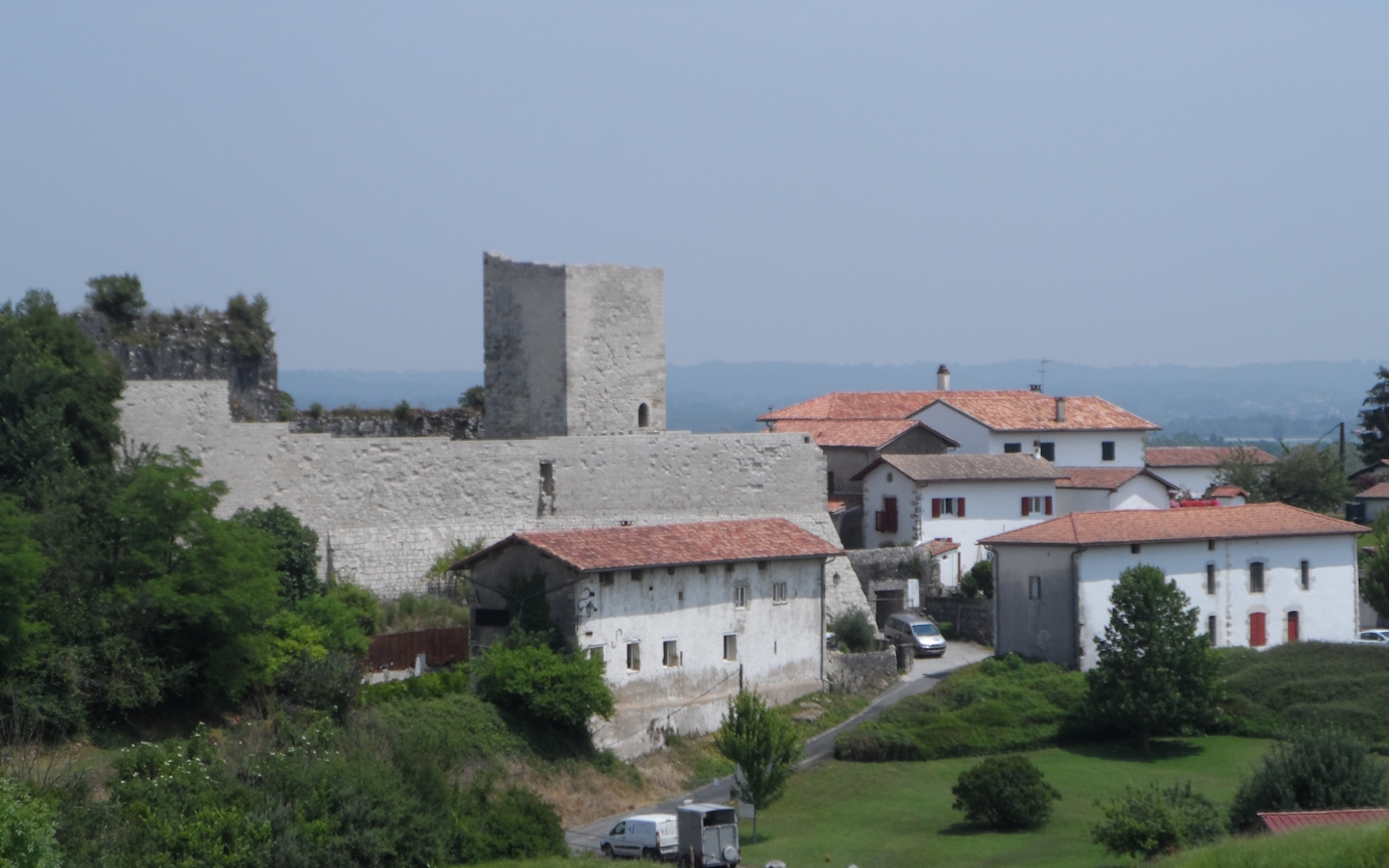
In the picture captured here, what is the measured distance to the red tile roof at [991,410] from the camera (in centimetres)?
6109

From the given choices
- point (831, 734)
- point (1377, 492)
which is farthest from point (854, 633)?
point (1377, 492)

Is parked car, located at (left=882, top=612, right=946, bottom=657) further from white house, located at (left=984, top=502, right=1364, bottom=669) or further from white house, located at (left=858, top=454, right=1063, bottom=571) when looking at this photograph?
white house, located at (left=858, top=454, right=1063, bottom=571)

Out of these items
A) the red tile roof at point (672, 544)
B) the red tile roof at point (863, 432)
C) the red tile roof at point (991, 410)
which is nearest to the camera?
the red tile roof at point (672, 544)

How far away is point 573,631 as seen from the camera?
34.3 metres

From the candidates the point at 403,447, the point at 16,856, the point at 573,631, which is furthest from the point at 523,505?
the point at 16,856

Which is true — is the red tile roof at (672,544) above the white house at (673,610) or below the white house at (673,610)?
above

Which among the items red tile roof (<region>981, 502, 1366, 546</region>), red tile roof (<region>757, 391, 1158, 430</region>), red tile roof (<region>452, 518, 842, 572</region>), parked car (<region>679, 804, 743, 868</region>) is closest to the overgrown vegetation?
red tile roof (<region>981, 502, 1366, 546</region>)

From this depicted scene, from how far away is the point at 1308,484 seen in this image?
219ft

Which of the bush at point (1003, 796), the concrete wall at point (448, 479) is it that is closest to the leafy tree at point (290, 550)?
the concrete wall at point (448, 479)

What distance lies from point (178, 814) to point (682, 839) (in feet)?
27.0

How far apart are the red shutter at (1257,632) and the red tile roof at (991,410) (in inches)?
630

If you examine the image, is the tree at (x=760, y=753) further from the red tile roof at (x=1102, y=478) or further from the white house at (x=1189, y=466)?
the white house at (x=1189, y=466)

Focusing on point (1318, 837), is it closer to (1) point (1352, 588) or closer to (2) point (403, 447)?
(2) point (403, 447)

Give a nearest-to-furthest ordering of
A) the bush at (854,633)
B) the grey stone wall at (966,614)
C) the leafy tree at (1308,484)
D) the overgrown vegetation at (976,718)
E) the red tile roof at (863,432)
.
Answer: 1. the overgrown vegetation at (976,718)
2. the bush at (854,633)
3. the grey stone wall at (966,614)
4. the red tile roof at (863,432)
5. the leafy tree at (1308,484)
